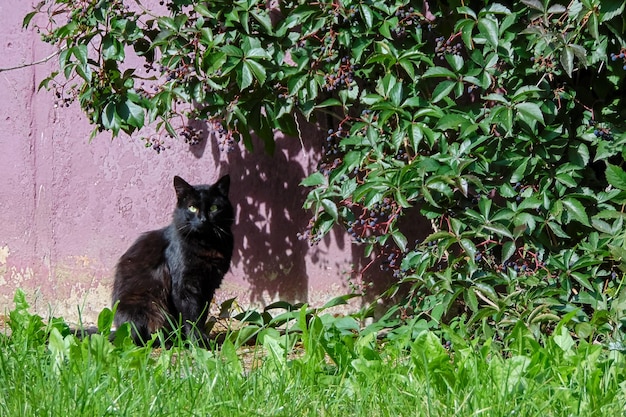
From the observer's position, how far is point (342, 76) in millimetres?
3877

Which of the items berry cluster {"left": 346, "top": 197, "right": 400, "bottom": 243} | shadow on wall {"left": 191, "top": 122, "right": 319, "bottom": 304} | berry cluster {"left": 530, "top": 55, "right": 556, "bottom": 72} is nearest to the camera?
berry cluster {"left": 530, "top": 55, "right": 556, "bottom": 72}

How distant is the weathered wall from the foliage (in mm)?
546

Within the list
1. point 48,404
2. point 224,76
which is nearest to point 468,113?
point 224,76

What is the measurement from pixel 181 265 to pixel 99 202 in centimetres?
87

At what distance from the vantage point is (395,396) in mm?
2518

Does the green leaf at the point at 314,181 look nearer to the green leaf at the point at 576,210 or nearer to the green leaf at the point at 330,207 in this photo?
the green leaf at the point at 330,207

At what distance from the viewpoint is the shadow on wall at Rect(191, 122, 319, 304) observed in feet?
15.2

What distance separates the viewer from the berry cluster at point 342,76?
3875 mm

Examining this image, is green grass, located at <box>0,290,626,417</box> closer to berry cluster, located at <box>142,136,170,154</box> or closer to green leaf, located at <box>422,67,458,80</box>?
green leaf, located at <box>422,67,458,80</box>

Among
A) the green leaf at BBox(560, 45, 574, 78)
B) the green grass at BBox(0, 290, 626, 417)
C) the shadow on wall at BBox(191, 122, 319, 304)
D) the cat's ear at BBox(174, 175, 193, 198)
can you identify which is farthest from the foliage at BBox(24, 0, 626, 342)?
the green grass at BBox(0, 290, 626, 417)

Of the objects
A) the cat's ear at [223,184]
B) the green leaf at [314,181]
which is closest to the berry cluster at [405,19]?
the green leaf at [314,181]

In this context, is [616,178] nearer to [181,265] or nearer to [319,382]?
[319,382]

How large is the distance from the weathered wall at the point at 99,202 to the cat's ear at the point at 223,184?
250mm

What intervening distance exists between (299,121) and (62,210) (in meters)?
1.47
